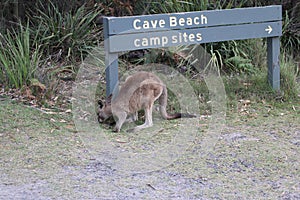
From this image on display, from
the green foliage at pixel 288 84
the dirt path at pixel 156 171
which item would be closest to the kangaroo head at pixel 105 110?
the dirt path at pixel 156 171

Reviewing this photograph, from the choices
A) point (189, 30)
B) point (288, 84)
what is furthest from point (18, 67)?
point (288, 84)

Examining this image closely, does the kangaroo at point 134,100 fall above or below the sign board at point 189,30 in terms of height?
below

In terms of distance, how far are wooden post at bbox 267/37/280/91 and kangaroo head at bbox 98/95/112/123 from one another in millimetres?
2428

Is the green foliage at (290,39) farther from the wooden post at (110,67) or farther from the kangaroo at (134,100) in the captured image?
the wooden post at (110,67)

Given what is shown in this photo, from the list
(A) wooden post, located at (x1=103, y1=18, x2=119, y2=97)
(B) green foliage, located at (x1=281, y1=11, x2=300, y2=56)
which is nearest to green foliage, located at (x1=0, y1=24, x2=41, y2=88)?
(A) wooden post, located at (x1=103, y1=18, x2=119, y2=97)

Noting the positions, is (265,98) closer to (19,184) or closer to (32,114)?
(32,114)

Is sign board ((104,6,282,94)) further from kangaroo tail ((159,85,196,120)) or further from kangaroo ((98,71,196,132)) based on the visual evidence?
kangaroo tail ((159,85,196,120))

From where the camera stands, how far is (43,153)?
6246 mm

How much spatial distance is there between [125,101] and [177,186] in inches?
76.9

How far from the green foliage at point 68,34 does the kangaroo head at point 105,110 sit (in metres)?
Answer: 2.50

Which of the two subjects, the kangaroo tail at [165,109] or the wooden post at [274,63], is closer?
the kangaroo tail at [165,109]

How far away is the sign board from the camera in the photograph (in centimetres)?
723

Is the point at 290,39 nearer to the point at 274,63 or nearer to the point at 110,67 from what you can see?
the point at 274,63

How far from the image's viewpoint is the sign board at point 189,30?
723 cm
